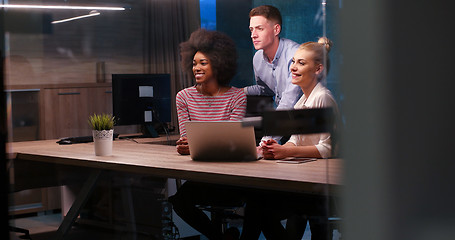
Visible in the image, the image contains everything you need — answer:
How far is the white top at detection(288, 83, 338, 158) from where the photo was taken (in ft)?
2.27

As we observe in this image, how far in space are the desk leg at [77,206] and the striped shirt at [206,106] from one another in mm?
338

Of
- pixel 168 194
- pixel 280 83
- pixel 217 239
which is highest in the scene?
pixel 280 83

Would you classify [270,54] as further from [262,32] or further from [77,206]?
[77,206]

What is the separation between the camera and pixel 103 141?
5.56 ft

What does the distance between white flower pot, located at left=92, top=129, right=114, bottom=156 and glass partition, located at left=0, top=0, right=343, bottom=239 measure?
42 mm

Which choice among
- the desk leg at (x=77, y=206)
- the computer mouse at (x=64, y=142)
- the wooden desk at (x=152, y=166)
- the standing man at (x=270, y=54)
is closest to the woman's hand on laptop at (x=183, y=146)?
the wooden desk at (x=152, y=166)

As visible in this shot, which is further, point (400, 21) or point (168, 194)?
point (168, 194)

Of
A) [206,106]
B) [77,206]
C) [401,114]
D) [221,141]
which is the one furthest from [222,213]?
[401,114]

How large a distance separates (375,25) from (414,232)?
6.5 inches

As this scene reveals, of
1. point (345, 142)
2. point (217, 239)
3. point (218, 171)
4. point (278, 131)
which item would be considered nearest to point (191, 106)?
point (218, 171)

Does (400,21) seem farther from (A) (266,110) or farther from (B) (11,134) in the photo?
(B) (11,134)

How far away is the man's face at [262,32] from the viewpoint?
1.19 meters

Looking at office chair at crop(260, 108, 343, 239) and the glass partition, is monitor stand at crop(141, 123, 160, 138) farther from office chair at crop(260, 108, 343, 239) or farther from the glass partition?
office chair at crop(260, 108, 343, 239)

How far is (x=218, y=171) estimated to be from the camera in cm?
143
